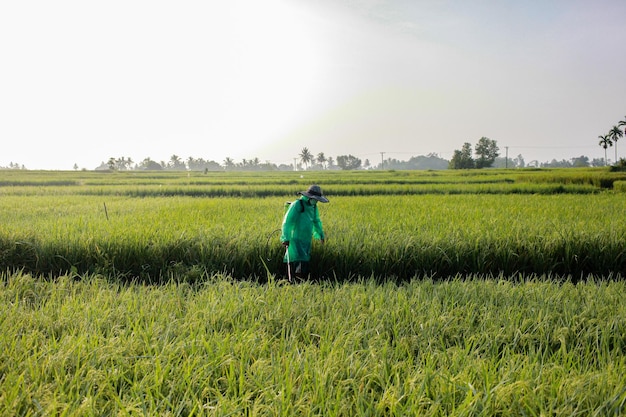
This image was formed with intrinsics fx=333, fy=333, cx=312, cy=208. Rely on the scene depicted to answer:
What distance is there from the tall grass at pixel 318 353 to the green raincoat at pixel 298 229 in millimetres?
725

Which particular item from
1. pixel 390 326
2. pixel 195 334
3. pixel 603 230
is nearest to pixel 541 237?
pixel 603 230

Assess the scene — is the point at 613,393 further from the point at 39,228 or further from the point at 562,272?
the point at 39,228

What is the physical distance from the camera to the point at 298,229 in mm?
3379

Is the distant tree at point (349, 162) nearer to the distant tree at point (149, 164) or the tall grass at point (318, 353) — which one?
the distant tree at point (149, 164)

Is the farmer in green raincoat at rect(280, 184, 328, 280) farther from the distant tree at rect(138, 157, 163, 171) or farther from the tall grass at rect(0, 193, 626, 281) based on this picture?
the distant tree at rect(138, 157, 163, 171)

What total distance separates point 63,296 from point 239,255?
5.81ft

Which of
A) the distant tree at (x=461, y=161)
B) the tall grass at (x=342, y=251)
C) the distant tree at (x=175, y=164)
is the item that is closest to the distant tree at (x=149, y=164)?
the distant tree at (x=175, y=164)

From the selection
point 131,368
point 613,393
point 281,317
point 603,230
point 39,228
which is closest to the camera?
point 613,393

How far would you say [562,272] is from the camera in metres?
4.14

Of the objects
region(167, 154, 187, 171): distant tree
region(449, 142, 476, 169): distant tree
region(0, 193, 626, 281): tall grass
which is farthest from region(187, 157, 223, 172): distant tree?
region(0, 193, 626, 281): tall grass

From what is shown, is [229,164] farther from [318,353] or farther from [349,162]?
[318,353]

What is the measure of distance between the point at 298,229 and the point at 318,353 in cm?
172

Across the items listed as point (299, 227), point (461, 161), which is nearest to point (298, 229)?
point (299, 227)

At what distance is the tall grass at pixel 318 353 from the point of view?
134cm
